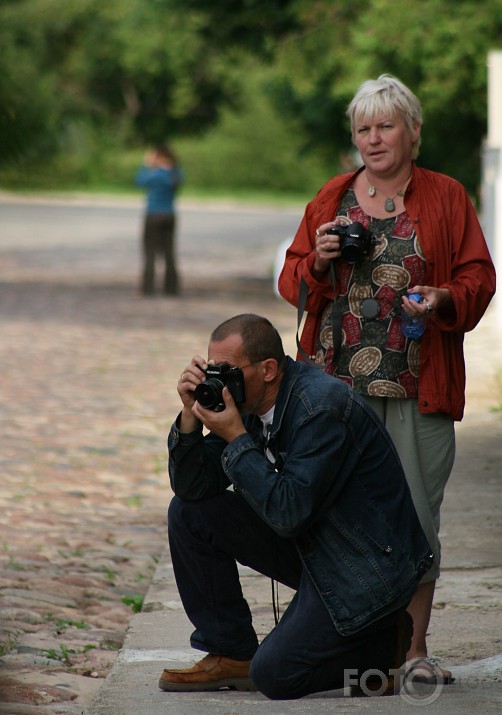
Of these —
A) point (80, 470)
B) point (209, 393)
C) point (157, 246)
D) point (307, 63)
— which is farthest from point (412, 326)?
point (157, 246)

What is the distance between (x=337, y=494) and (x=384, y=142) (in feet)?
3.82

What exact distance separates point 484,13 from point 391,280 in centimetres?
1127

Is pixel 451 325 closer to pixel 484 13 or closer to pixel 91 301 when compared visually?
pixel 484 13

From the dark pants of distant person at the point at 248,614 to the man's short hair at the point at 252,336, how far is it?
536mm

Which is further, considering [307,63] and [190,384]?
[307,63]

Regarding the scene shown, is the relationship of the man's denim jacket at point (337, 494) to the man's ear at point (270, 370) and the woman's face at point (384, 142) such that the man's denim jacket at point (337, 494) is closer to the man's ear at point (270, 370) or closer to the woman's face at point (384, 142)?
the man's ear at point (270, 370)

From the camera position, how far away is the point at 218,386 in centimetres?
372

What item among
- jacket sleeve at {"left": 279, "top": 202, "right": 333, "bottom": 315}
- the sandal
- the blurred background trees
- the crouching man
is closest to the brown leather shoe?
the crouching man

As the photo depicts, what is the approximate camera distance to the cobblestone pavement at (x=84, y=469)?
192 inches

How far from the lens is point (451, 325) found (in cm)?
412

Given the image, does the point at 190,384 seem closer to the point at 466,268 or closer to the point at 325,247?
the point at 325,247

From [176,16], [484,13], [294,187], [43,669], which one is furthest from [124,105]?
[43,669]

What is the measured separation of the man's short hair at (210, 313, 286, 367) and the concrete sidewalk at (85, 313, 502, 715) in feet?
3.37

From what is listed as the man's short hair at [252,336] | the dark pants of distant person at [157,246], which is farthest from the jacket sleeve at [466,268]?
the dark pants of distant person at [157,246]
